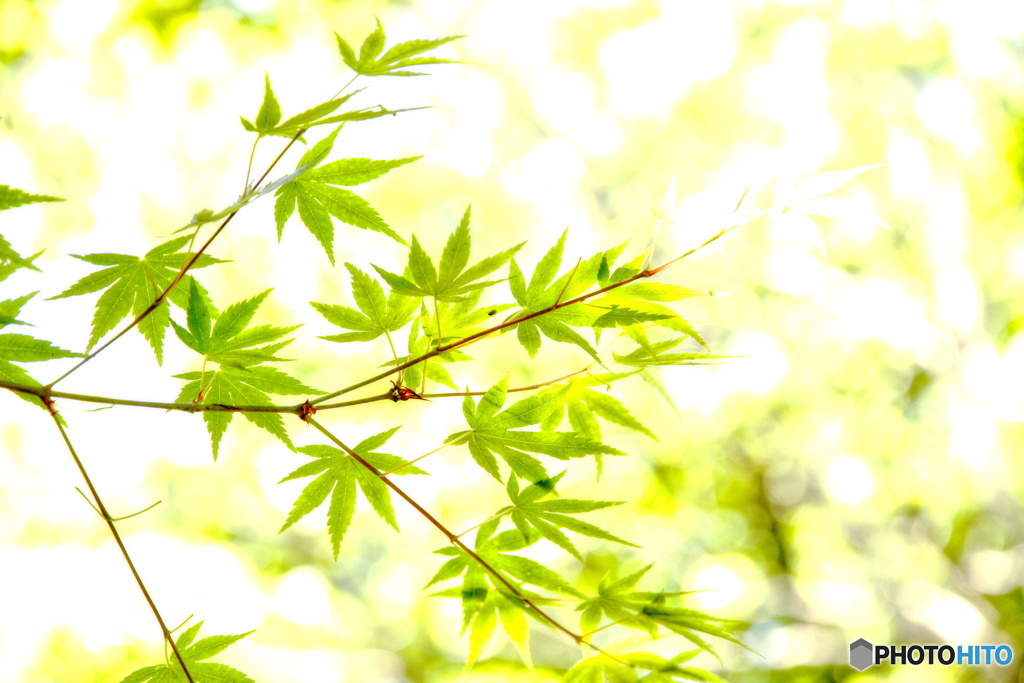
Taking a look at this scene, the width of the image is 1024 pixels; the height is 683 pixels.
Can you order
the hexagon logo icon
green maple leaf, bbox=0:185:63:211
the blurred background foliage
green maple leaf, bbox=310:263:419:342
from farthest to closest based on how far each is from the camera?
1. the blurred background foliage
2. the hexagon logo icon
3. green maple leaf, bbox=310:263:419:342
4. green maple leaf, bbox=0:185:63:211

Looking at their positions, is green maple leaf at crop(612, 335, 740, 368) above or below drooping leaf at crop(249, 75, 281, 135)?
below

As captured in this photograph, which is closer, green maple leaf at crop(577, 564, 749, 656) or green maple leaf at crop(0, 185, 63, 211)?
green maple leaf at crop(0, 185, 63, 211)

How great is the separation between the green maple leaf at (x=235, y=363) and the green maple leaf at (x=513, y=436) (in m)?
0.16

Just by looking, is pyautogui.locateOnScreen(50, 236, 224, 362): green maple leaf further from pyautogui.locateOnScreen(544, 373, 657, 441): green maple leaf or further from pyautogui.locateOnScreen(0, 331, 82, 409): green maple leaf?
pyautogui.locateOnScreen(544, 373, 657, 441): green maple leaf

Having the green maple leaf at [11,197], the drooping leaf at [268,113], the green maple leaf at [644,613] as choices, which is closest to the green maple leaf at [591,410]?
the green maple leaf at [644,613]

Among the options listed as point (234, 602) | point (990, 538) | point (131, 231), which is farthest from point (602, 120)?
point (234, 602)

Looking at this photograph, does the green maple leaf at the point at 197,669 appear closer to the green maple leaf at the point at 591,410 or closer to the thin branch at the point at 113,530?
the thin branch at the point at 113,530

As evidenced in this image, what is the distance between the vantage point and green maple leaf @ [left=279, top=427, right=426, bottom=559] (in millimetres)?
710

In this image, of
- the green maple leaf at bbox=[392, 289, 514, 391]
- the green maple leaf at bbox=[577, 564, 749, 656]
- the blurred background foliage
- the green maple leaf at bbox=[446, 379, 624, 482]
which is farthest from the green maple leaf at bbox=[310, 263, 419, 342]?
the blurred background foliage

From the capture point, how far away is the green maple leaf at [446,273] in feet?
2.11

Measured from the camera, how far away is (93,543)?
14.9 ft

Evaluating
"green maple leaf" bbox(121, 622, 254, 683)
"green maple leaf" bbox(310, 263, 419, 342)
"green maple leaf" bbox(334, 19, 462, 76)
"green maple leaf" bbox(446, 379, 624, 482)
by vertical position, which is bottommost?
"green maple leaf" bbox(121, 622, 254, 683)

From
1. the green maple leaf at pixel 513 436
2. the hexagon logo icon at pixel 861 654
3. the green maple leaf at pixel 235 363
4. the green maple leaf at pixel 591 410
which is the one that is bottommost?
the green maple leaf at pixel 513 436

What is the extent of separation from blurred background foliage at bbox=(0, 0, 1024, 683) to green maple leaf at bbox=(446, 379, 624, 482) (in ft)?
11.6
